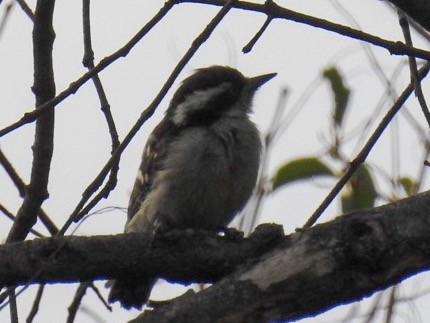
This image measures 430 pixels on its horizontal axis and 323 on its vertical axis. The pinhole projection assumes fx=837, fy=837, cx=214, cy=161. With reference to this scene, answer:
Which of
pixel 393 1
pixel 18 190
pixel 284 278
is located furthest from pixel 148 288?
pixel 393 1

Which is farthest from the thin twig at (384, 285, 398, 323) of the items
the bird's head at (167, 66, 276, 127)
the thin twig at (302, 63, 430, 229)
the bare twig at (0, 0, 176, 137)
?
the bare twig at (0, 0, 176, 137)

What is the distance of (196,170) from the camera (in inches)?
179

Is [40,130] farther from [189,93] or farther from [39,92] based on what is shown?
[189,93]

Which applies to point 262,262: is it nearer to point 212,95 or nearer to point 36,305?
point 36,305

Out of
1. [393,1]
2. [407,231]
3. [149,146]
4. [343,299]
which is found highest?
[149,146]

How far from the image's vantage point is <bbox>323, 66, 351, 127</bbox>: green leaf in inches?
172

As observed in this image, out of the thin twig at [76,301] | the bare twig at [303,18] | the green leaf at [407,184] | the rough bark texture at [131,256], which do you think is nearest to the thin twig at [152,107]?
the bare twig at [303,18]

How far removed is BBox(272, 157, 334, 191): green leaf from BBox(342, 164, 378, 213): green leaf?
187mm

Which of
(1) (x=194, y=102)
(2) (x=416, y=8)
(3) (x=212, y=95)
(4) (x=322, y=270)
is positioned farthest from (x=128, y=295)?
(2) (x=416, y=8)

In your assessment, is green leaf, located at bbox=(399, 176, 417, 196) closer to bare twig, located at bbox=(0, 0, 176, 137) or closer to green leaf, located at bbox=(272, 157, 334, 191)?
green leaf, located at bbox=(272, 157, 334, 191)

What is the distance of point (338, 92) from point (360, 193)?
67 centimetres

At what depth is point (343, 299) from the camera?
274 centimetres

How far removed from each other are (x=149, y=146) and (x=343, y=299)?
244 centimetres

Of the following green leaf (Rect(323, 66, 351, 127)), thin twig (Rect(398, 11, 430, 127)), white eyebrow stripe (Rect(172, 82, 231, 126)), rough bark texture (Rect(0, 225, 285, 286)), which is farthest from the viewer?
white eyebrow stripe (Rect(172, 82, 231, 126))
